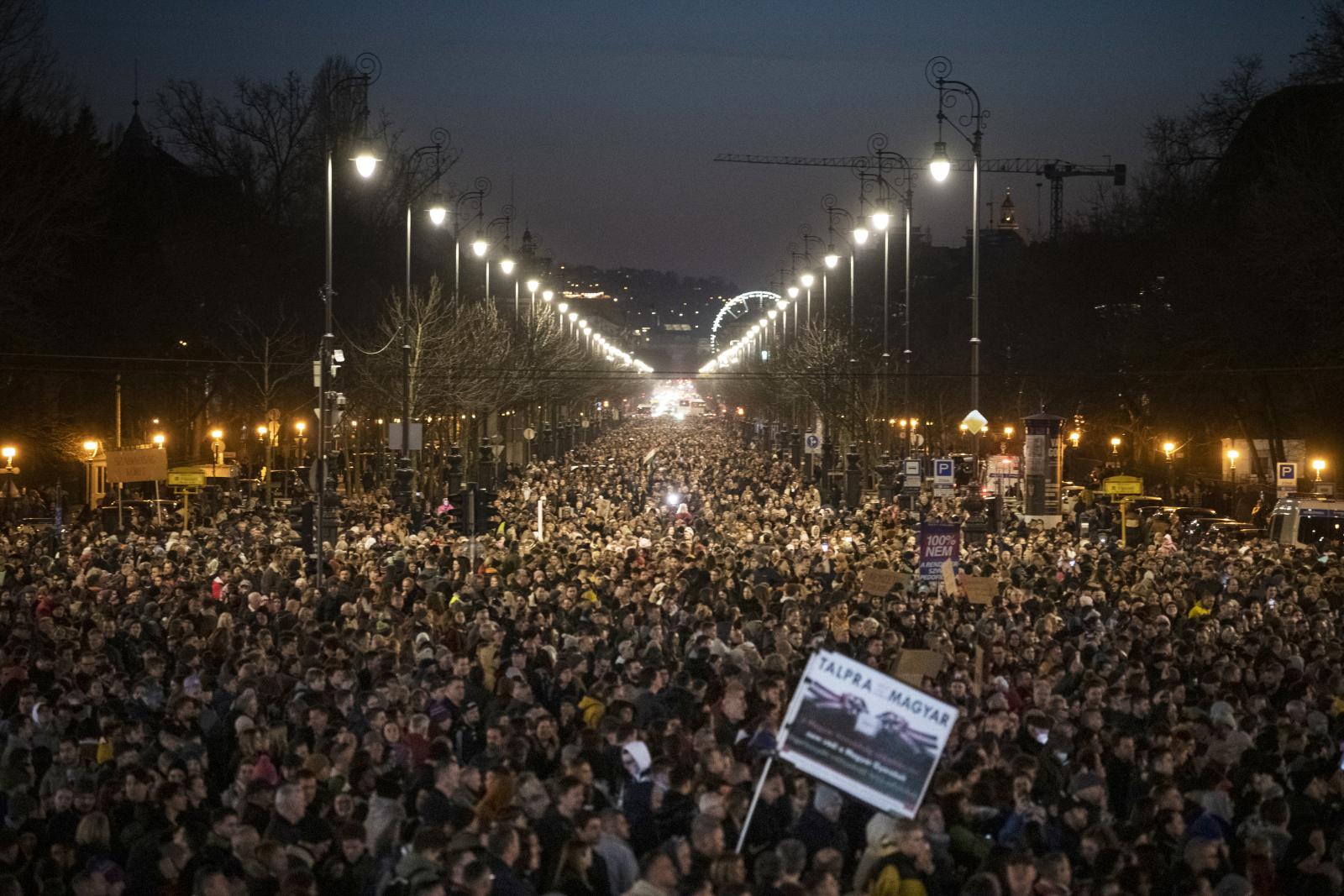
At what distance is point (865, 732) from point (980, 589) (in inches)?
489

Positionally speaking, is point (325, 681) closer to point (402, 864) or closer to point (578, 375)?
point (402, 864)

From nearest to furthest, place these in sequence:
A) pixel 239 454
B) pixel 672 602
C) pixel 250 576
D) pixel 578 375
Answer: pixel 672 602
pixel 250 576
pixel 239 454
pixel 578 375

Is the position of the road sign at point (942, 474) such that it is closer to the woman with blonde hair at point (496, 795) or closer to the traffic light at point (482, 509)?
the traffic light at point (482, 509)

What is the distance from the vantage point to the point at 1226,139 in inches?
2425

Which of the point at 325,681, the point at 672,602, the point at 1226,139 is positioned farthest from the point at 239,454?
the point at 325,681

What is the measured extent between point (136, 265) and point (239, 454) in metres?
17.8

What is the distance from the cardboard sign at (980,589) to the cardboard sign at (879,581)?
32.5 inches

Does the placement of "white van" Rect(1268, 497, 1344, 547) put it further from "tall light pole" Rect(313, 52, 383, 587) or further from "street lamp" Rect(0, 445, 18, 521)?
"street lamp" Rect(0, 445, 18, 521)

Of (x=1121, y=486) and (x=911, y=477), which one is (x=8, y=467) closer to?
(x=911, y=477)

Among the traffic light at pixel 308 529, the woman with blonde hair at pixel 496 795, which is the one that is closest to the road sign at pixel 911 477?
the traffic light at pixel 308 529

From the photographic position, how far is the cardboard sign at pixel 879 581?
2222 centimetres

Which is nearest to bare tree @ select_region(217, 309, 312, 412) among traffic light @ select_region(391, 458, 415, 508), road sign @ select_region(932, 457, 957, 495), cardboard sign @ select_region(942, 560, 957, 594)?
traffic light @ select_region(391, 458, 415, 508)

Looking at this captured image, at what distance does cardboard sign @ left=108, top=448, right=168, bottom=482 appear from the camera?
129 ft

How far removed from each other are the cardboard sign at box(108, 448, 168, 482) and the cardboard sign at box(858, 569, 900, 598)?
21369 millimetres
